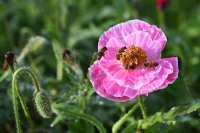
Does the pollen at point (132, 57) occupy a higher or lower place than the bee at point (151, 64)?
higher

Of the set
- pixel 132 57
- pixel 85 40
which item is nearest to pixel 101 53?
pixel 132 57

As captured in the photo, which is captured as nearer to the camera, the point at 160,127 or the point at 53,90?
the point at 160,127

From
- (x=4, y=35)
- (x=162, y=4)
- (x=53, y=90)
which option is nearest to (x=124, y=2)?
(x=162, y=4)

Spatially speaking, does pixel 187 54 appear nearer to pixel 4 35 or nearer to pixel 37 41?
pixel 37 41

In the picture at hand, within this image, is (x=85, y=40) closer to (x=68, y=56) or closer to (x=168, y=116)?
(x=68, y=56)

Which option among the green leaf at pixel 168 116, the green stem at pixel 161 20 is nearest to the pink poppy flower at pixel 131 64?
the green leaf at pixel 168 116

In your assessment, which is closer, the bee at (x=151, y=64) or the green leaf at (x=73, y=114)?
the bee at (x=151, y=64)

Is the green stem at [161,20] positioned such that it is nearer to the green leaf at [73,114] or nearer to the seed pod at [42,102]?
the green leaf at [73,114]

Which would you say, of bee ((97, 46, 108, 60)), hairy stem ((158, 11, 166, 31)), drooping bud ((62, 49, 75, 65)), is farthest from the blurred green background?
bee ((97, 46, 108, 60))
